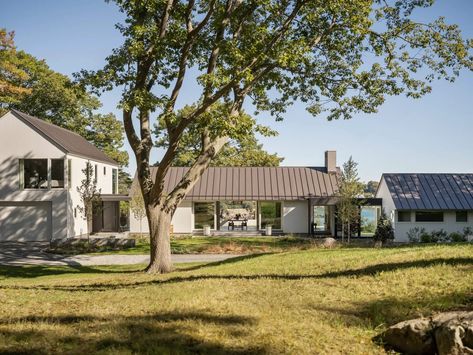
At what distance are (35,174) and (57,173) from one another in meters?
1.47

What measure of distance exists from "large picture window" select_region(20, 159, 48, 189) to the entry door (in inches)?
281

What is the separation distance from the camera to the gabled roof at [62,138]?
1230 inches

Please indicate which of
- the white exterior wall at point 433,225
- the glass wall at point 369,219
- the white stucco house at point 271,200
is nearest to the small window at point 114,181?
the white stucco house at point 271,200

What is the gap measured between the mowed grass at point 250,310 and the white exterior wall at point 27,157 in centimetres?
1925

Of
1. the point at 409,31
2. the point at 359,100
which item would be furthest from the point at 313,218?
the point at 409,31

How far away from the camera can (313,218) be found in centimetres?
3469

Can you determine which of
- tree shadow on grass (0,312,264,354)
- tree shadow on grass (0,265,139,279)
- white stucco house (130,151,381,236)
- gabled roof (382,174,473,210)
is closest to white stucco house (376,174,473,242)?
gabled roof (382,174,473,210)

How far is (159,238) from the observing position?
55.4 ft

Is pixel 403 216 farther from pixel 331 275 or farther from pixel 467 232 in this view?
pixel 331 275

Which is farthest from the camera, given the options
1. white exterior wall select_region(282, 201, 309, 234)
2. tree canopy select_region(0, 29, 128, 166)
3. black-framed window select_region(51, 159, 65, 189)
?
tree canopy select_region(0, 29, 128, 166)

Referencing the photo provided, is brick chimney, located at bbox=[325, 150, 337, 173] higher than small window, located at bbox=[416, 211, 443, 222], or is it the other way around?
brick chimney, located at bbox=[325, 150, 337, 173]

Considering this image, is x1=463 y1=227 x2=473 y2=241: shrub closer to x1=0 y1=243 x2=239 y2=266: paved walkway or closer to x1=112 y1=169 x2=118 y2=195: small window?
x1=0 y1=243 x2=239 y2=266: paved walkway

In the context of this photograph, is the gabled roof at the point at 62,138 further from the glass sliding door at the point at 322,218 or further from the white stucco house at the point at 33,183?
the glass sliding door at the point at 322,218

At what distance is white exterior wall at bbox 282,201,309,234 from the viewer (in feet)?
114
